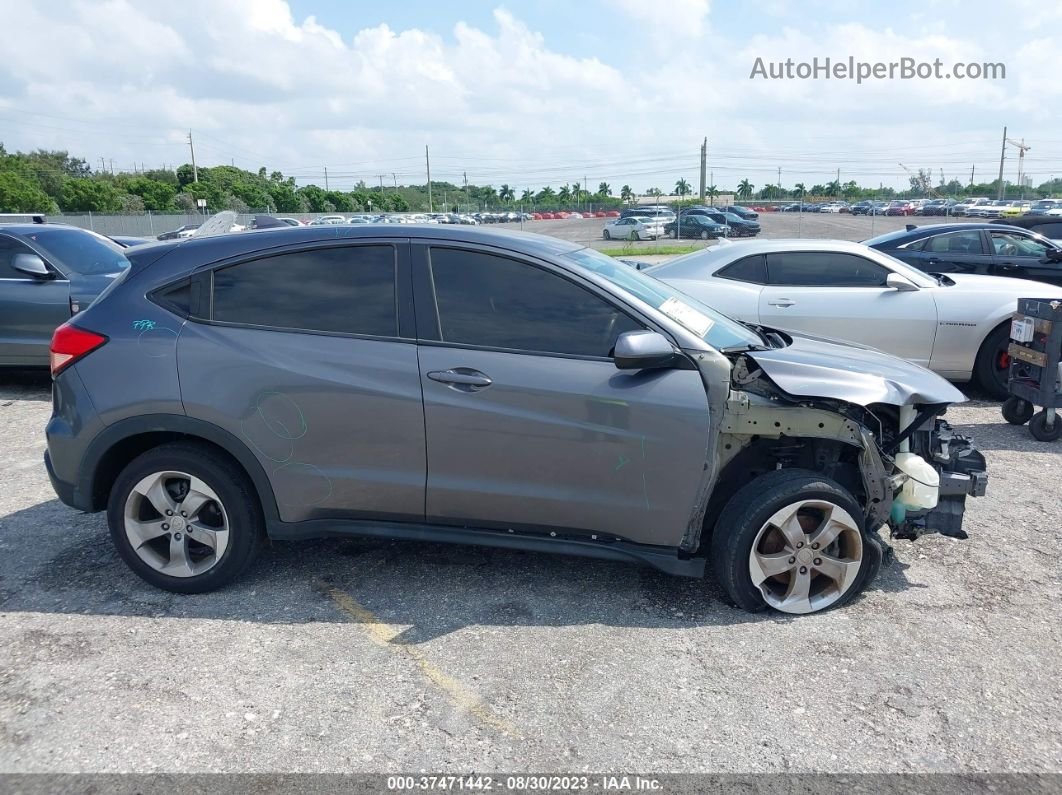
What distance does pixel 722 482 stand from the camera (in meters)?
3.99

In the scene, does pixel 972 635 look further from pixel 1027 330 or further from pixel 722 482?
pixel 1027 330

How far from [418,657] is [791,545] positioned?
1727mm

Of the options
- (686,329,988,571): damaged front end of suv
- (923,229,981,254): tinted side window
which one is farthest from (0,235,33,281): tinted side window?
(923,229,981,254): tinted side window

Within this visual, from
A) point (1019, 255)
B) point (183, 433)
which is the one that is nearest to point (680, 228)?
point (1019, 255)

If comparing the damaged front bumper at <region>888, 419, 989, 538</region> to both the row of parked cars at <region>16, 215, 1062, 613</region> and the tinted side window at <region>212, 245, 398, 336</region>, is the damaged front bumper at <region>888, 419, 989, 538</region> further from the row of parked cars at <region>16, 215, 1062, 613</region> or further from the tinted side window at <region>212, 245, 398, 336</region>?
the tinted side window at <region>212, 245, 398, 336</region>

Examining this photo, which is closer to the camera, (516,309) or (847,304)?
(516,309)

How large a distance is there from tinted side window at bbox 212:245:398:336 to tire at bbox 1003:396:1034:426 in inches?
226

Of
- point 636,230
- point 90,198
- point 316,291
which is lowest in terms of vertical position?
point 636,230

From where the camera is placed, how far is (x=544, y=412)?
378cm

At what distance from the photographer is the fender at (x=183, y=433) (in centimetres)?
397

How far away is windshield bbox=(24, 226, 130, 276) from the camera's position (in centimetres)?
877

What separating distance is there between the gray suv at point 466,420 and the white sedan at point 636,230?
3574 centimetres

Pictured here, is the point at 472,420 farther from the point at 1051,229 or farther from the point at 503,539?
the point at 1051,229

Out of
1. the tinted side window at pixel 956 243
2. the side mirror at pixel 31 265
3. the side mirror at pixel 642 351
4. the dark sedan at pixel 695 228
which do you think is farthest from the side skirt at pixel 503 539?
the dark sedan at pixel 695 228
